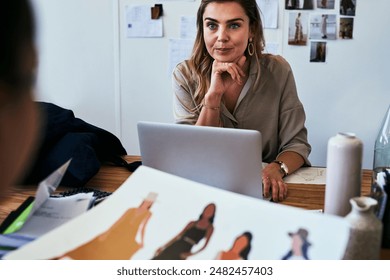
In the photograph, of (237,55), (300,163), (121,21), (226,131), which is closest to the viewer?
(226,131)

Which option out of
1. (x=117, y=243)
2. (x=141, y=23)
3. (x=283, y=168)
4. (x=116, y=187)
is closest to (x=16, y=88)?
(x=117, y=243)

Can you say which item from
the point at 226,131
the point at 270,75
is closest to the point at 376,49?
the point at 270,75

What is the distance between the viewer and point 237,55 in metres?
1.76

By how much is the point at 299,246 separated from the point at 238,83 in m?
1.13

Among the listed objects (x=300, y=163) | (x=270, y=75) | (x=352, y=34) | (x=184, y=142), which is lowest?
(x=300, y=163)

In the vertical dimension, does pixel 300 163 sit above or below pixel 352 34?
below

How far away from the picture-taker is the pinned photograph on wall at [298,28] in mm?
2777

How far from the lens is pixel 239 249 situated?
721 mm

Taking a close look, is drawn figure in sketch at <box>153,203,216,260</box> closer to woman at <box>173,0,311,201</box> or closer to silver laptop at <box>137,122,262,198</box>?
silver laptop at <box>137,122,262,198</box>

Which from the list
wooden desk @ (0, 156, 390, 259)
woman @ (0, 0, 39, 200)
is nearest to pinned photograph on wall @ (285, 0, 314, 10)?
wooden desk @ (0, 156, 390, 259)

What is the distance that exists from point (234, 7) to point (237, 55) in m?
0.17

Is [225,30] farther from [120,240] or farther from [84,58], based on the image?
[84,58]

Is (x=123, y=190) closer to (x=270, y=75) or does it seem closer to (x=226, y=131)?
(x=226, y=131)

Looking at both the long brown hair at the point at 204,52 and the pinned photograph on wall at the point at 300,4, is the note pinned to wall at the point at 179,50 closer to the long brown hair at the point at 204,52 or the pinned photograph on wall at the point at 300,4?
the pinned photograph on wall at the point at 300,4
